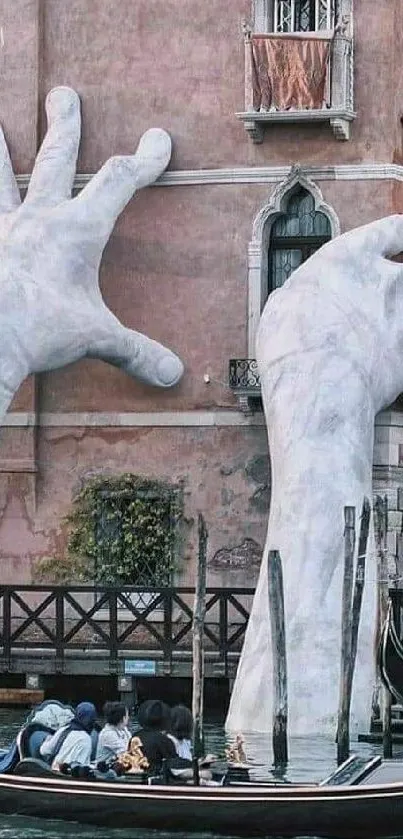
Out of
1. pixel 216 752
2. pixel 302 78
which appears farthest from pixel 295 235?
pixel 216 752

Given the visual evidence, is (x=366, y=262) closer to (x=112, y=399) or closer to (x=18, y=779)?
(x=112, y=399)

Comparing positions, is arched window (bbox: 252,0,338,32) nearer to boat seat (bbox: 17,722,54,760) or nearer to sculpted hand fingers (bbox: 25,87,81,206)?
sculpted hand fingers (bbox: 25,87,81,206)

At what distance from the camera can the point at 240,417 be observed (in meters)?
42.2

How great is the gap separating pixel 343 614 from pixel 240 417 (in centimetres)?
815

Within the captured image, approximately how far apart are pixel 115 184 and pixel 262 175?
6.92ft

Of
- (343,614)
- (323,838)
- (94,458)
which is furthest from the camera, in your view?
(94,458)

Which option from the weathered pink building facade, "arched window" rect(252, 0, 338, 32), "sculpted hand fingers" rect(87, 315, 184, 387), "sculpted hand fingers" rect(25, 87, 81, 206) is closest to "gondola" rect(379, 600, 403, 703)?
the weathered pink building facade

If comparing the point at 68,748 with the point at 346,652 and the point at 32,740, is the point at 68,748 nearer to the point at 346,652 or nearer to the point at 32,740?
the point at 32,740

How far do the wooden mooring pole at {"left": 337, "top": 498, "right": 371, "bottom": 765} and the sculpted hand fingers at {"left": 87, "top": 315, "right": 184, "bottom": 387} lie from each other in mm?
7199

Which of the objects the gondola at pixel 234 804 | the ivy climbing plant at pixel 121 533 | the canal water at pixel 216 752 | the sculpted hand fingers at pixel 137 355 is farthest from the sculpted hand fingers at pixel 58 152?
the gondola at pixel 234 804

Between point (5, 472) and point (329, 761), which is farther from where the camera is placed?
point (5, 472)

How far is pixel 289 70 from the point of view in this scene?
41562mm

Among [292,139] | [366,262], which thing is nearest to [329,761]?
[366,262]

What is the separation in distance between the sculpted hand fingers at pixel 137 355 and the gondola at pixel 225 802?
10.6 m
